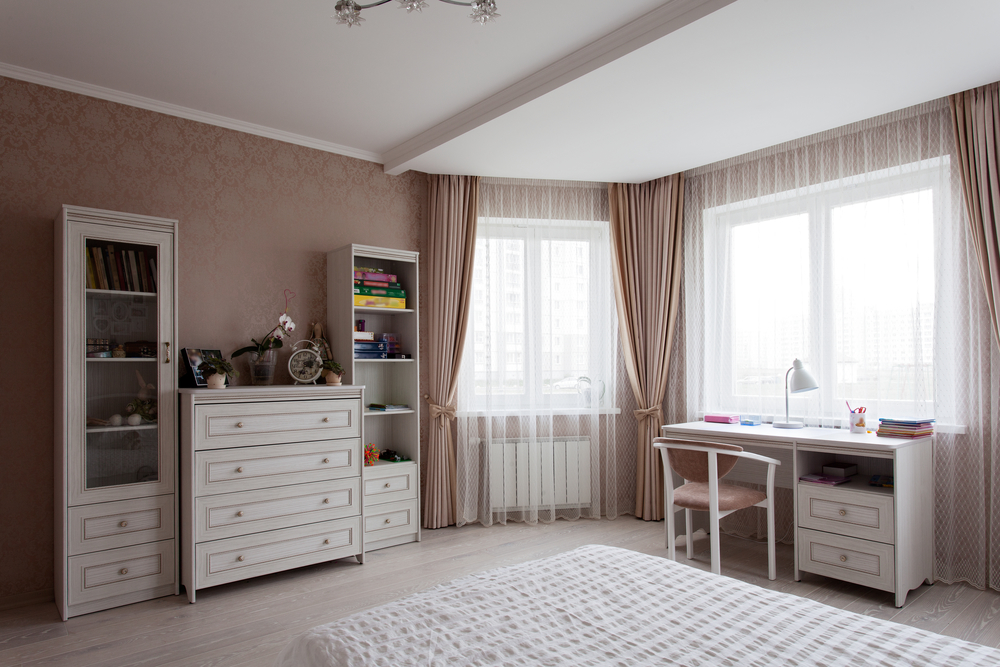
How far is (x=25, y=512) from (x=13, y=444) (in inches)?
13.6

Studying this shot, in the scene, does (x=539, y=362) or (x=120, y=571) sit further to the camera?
(x=539, y=362)

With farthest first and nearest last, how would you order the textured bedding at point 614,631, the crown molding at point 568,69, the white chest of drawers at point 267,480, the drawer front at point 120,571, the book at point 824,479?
the book at point 824,479, the white chest of drawers at point 267,480, the drawer front at point 120,571, the crown molding at point 568,69, the textured bedding at point 614,631

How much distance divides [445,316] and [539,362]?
2.62 ft

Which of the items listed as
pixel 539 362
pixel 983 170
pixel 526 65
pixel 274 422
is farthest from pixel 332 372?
pixel 983 170

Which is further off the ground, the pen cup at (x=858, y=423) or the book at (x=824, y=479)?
the pen cup at (x=858, y=423)

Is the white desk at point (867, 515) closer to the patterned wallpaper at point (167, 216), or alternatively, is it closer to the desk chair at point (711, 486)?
the desk chair at point (711, 486)

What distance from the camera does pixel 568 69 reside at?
2855 millimetres

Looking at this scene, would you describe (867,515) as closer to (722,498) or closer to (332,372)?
(722,498)

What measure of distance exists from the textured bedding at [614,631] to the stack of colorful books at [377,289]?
2455 millimetres

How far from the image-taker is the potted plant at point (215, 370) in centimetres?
319

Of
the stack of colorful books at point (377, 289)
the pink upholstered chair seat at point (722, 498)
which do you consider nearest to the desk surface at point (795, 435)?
the pink upholstered chair seat at point (722, 498)

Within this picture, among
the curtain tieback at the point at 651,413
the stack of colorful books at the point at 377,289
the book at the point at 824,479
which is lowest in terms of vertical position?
the book at the point at 824,479

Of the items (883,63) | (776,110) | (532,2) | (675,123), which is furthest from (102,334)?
(883,63)

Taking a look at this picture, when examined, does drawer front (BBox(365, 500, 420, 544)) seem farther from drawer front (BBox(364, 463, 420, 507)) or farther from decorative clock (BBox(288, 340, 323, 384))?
decorative clock (BBox(288, 340, 323, 384))
